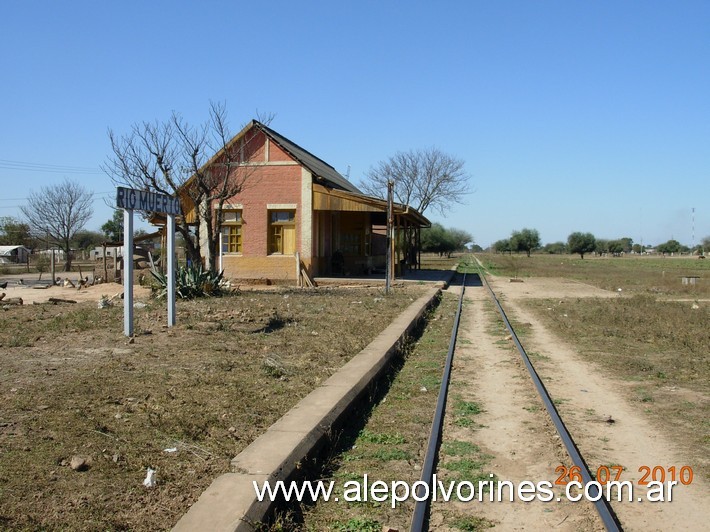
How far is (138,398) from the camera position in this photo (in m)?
7.36

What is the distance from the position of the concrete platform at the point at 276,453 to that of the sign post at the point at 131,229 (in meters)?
4.06

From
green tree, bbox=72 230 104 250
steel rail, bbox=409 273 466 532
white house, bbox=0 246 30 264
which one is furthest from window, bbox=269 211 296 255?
green tree, bbox=72 230 104 250

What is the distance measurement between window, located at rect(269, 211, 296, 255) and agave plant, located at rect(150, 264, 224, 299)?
28.5ft

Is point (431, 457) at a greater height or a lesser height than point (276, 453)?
lesser

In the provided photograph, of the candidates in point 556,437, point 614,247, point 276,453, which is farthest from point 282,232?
point 614,247

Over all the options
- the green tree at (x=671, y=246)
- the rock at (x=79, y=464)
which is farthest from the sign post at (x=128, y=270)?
the green tree at (x=671, y=246)

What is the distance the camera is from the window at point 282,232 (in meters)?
27.5

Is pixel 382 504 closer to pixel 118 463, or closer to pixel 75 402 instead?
pixel 118 463

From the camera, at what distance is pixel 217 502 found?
449 centimetres

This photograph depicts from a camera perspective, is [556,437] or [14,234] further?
[14,234]

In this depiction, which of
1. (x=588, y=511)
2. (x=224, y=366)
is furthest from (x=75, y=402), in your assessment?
(x=588, y=511)

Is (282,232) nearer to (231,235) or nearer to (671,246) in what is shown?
(231,235)

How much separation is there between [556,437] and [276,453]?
2.89 metres

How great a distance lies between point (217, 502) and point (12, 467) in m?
1.72
